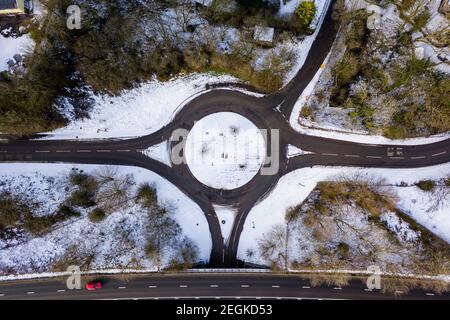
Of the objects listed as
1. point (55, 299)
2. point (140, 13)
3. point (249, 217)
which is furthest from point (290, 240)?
point (140, 13)

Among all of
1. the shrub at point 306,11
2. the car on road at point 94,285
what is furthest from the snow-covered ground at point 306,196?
the shrub at point 306,11

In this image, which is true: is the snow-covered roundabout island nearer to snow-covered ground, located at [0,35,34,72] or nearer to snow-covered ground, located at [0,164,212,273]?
snow-covered ground, located at [0,164,212,273]

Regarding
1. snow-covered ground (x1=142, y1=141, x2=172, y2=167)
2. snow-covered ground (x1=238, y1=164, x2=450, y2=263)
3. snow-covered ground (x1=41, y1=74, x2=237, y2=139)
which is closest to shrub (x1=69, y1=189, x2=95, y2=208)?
snow-covered ground (x1=41, y1=74, x2=237, y2=139)

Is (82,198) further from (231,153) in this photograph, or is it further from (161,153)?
(231,153)

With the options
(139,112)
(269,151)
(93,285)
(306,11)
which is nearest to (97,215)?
(93,285)

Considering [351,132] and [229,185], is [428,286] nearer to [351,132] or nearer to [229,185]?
[351,132]

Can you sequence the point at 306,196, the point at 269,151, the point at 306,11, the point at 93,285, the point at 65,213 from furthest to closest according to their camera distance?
1. the point at 269,151
2. the point at 306,196
3. the point at 65,213
4. the point at 306,11
5. the point at 93,285

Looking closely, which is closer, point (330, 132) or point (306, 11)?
point (306, 11)
